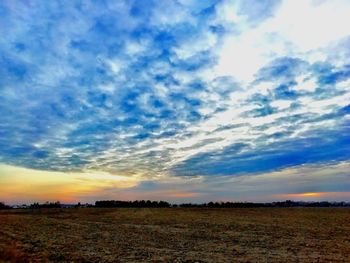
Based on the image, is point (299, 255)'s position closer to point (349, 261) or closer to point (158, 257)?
point (349, 261)

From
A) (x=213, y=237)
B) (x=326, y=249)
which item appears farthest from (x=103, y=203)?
(x=326, y=249)

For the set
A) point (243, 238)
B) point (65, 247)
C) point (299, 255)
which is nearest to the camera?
point (299, 255)

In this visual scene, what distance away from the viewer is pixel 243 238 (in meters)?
37.1

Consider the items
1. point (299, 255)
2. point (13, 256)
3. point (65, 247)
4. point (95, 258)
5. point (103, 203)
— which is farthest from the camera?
point (103, 203)

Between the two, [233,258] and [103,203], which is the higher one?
[103,203]

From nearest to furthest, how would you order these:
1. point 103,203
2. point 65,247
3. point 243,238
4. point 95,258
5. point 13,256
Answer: point 13,256, point 95,258, point 65,247, point 243,238, point 103,203

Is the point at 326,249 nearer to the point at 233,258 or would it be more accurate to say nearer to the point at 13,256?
the point at 233,258

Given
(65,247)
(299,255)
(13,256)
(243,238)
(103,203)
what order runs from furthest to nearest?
(103,203) → (243,238) → (65,247) → (299,255) → (13,256)

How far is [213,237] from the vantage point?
125ft

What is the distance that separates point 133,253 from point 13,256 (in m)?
7.99

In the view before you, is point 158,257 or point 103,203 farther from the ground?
point 103,203

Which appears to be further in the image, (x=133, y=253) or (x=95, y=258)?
(x=133, y=253)

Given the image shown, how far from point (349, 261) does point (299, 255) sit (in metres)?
3.37

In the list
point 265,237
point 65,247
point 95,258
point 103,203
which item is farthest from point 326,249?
point 103,203
